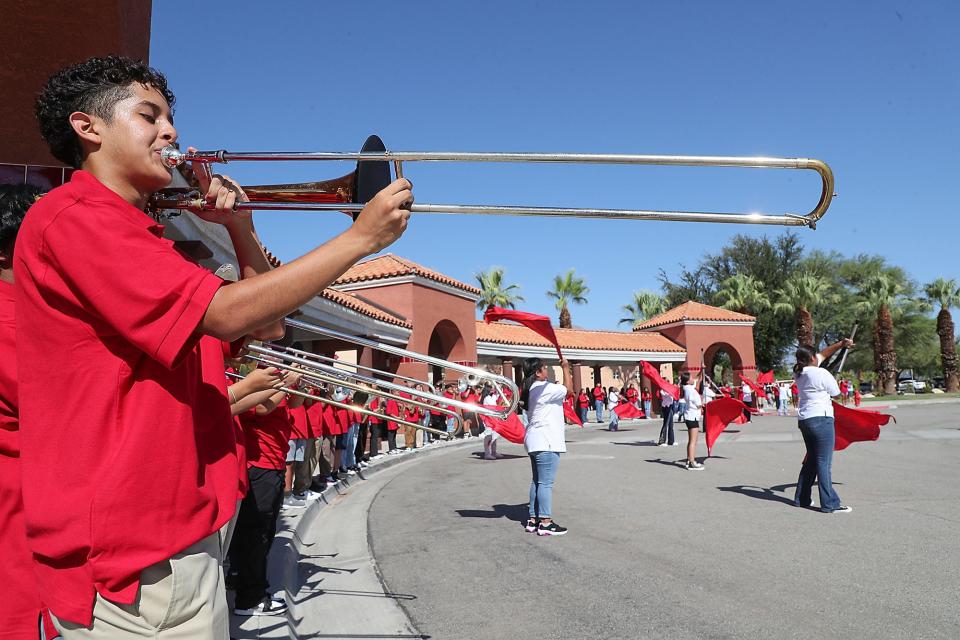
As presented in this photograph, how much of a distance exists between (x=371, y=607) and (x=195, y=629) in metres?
3.85

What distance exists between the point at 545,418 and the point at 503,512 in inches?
70.5

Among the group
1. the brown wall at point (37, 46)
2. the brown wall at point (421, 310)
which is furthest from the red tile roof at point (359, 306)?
the brown wall at point (37, 46)

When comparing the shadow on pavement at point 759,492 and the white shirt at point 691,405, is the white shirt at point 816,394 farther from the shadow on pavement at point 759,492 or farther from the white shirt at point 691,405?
the white shirt at point 691,405

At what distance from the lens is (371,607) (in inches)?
201

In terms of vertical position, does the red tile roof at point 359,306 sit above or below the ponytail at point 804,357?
above

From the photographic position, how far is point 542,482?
750 cm

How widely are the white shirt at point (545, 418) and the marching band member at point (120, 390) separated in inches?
246

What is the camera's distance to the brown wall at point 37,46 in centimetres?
475

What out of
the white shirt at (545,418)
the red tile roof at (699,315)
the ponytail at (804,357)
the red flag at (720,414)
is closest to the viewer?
the white shirt at (545,418)

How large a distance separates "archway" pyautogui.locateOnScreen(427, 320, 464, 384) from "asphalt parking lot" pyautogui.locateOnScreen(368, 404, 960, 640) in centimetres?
1519

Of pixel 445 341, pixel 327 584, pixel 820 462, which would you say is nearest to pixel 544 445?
pixel 327 584

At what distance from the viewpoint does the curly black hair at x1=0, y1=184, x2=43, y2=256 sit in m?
2.11

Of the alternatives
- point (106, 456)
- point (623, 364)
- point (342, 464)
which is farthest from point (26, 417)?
point (623, 364)

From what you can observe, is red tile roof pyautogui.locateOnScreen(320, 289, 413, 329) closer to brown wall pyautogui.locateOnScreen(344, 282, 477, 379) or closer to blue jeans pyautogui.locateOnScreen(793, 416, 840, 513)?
brown wall pyautogui.locateOnScreen(344, 282, 477, 379)
